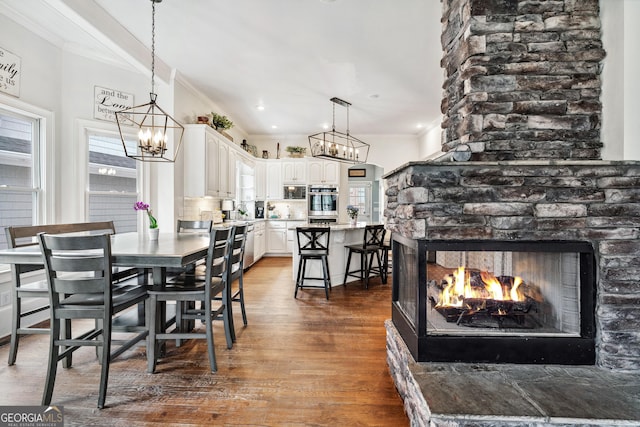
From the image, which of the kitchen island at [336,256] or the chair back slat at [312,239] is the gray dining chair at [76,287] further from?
the kitchen island at [336,256]

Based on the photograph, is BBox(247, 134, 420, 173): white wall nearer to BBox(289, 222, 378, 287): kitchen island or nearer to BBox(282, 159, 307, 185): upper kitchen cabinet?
BBox(282, 159, 307, 185): upper kitchen cabinet

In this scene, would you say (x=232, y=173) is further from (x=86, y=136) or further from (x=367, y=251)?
(x=367, y=251)

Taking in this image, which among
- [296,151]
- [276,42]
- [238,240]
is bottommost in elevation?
[238,240]

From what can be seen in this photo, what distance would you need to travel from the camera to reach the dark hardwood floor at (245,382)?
1.83 meters

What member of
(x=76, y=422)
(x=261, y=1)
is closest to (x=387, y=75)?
(x=261, y=1)

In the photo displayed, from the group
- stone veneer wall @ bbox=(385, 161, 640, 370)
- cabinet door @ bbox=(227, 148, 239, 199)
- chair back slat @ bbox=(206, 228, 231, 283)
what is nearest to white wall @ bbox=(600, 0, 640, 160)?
stone veneer wall @ bbox=(385, 161, 640, 370)

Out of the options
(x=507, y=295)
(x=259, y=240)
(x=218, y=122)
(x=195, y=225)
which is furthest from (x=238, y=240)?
(x=259, y=240)

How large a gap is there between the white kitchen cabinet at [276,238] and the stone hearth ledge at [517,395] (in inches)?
229

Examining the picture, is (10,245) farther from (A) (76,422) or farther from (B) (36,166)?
(A) (76,422)

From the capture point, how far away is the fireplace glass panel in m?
1.78

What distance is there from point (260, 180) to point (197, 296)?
5.53 meters

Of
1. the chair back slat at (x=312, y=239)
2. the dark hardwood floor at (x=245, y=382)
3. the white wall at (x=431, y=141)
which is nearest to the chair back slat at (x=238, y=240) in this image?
the dark hardwood floor at (x=245, y=382)

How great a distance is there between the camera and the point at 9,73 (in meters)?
3.03

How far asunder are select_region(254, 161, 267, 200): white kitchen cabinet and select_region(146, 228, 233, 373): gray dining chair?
4939 millimetres
